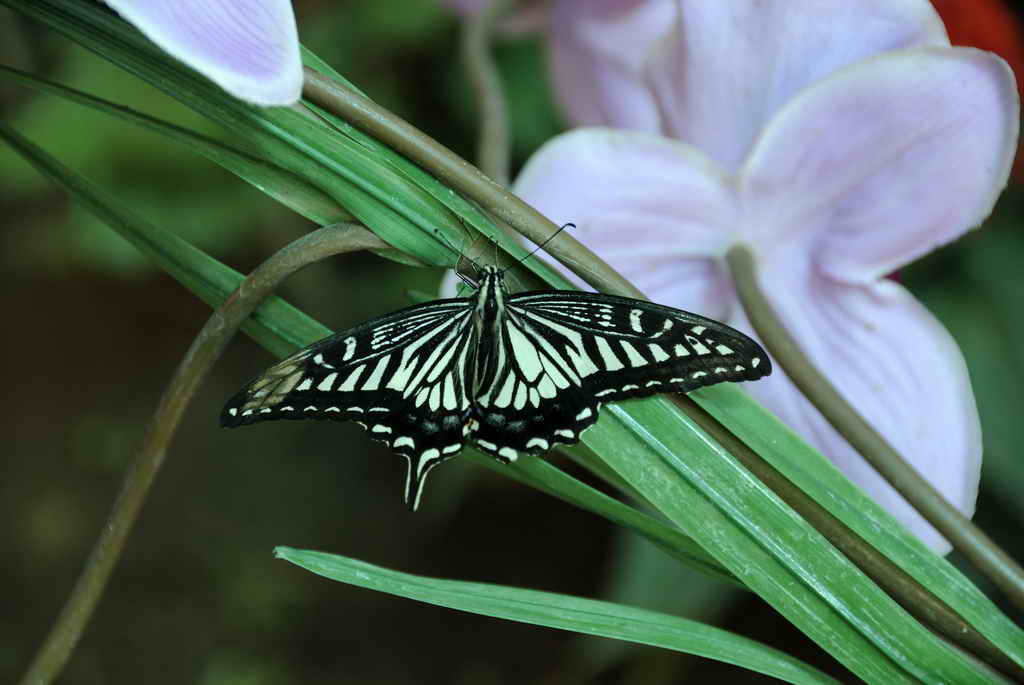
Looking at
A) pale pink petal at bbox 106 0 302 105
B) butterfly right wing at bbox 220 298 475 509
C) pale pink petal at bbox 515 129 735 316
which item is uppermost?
pale pink petal at bbox 515 129 735 316

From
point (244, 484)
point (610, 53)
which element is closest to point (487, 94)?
point (610, 53)

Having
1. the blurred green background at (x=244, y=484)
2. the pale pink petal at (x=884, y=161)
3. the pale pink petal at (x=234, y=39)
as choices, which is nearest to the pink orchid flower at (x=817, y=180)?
the pale pink petal at (x=884, y=161)

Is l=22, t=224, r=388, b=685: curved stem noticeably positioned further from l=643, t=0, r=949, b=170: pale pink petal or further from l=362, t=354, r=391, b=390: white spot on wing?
l=643, t=0, r=949, b=170: pale pink petal

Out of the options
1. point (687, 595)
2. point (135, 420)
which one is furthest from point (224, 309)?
point (135, 420)

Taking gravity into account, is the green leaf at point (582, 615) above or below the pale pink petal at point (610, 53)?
below

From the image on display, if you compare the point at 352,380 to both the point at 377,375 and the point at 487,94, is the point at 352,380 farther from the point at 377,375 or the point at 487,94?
the point at 487,94

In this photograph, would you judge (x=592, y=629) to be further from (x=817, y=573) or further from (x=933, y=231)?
(x=933, y=231)

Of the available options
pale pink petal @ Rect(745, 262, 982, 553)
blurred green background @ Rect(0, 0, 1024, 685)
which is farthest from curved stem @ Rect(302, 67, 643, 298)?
blurred green background @ Rect(0, 0, 1024, 685)

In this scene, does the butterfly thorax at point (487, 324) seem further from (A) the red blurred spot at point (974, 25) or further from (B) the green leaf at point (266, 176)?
Result: (A) the red blurred spot at point (974, 25)

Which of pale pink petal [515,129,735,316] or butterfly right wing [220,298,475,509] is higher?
pale pink petal [515,129,735,316]
